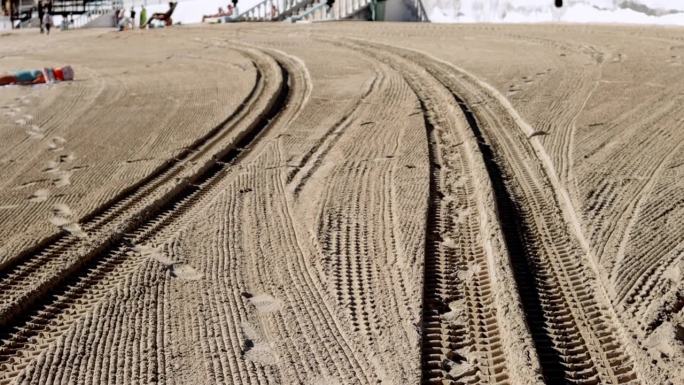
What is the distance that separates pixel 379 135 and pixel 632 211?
3.29 meters

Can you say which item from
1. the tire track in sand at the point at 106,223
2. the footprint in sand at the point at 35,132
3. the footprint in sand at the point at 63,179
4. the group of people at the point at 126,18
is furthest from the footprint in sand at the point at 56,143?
the group of people at the point at 126,18

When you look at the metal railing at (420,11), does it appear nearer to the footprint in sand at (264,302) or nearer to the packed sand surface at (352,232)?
the packed sand surface at (352,232)

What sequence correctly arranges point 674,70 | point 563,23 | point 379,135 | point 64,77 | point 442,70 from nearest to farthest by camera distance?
1. point 379,135
2. point 674,70
3. point 442,70
4. point 64,77
5. point 563,23

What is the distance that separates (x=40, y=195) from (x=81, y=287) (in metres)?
2.25

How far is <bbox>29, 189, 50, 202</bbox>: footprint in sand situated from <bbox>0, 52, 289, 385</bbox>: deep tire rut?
42.2 inches

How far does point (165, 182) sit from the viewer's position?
759cm

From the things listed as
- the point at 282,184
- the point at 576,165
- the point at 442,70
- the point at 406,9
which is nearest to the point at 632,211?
the point at 576,165

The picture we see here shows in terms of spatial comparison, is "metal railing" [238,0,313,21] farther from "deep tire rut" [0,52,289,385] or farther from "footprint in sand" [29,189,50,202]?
"deep tire rut" [0,52,289,385]

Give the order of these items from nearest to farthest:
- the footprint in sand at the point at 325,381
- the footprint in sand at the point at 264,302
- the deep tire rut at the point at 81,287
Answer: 1. the footprint in sand at the point at 325,381
2. the deep tire rut at the point at 81,287
3. the footprint in sand at the point at 264,302

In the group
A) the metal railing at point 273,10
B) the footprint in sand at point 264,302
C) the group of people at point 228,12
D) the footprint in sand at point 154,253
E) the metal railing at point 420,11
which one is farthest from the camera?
the group of people at point 228,12

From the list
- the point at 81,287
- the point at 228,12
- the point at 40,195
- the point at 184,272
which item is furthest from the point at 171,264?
the point at 228,12

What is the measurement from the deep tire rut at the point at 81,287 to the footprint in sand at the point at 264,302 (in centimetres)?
90

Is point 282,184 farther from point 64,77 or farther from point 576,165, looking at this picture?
point 64,77

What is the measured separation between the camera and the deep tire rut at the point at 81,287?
4.67m
